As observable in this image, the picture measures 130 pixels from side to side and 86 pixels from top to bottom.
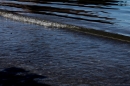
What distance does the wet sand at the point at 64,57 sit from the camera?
649 centimetres

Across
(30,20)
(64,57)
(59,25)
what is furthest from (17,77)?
(30,20)

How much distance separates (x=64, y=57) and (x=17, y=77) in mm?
2024

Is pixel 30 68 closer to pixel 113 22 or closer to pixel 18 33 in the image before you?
pixel 18 33

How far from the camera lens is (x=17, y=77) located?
6.46 m

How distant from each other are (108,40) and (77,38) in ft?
3.90

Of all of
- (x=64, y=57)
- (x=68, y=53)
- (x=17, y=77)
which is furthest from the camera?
(x=68, y=53)

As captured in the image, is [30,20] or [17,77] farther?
[30,20]

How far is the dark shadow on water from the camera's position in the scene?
6122mm

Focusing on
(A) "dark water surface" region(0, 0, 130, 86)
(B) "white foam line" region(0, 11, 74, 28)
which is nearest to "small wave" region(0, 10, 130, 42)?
(B) "white foam line" region(0, 11, 74, 28)

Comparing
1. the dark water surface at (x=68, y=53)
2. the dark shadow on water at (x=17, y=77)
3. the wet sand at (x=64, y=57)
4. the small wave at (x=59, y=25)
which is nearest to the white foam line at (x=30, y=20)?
the small wave at (x=59, y=25)

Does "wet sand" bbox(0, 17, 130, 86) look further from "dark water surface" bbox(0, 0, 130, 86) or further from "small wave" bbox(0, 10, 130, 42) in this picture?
"small wave" bbox(0, 10, 130, 42)

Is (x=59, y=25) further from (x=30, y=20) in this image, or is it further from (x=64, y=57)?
(x=64, y=57)

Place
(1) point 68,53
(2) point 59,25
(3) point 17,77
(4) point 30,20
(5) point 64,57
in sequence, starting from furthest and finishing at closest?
(4) point 30,20 < (2) point 59,25 < (1) point 68,53 < (5) point 64,57 < (3) point 17,77

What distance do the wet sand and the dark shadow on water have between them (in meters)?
0.02
